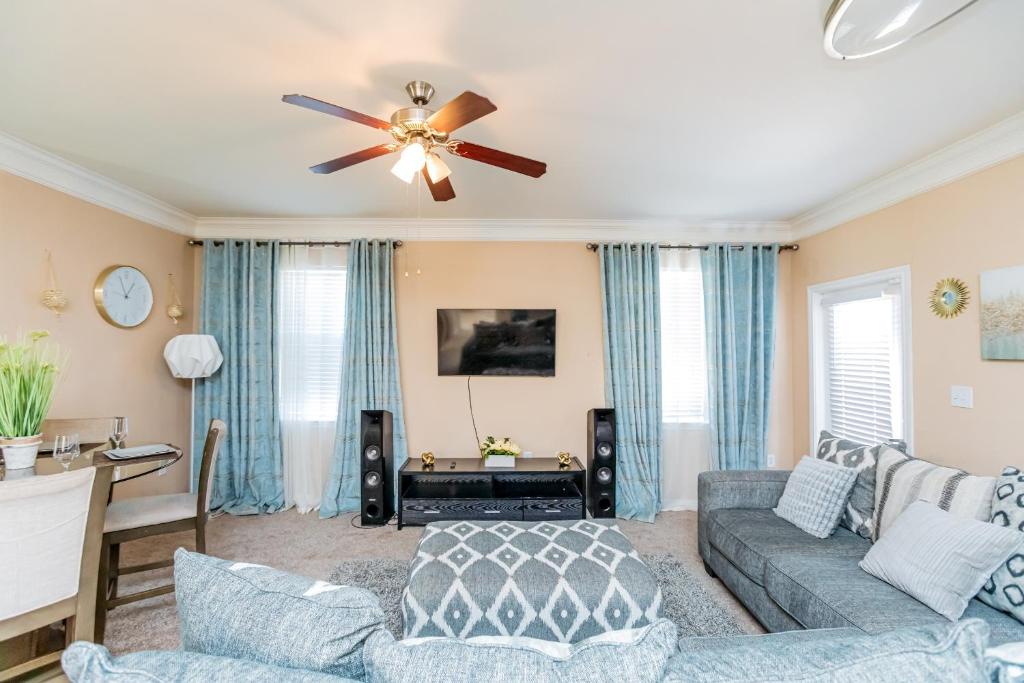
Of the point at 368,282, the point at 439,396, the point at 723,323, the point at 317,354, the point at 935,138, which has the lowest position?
the point at 439,396

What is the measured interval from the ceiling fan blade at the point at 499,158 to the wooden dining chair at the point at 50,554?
76.8 inches

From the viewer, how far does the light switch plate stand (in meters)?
2.53

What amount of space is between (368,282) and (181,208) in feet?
5.33

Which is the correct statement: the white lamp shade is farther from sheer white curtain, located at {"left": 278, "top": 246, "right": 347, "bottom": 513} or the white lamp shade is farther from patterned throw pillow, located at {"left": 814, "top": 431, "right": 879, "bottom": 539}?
patterned throw pillow, located at {"left": 814, "top": 431, "right": 879, "bottom": 539}

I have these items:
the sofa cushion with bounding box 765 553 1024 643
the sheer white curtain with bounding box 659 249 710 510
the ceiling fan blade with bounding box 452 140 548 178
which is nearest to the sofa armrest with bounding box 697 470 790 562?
the sofa cushion with bounding box 765 553 1024 643

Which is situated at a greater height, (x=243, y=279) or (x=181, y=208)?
(x=181, y=208)

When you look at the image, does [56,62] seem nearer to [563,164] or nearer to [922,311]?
[563,164]

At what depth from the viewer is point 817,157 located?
8.88 feet

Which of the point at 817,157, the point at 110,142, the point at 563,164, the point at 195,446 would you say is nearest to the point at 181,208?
the point at 110,142

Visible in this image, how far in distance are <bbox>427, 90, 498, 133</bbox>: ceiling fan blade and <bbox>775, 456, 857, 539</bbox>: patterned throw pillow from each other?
258 cm

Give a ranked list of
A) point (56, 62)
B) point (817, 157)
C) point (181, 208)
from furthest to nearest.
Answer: point (181, 208)
point (817, 157)
point (56, 62)

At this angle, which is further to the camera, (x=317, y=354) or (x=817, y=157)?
(x=317, y=354)

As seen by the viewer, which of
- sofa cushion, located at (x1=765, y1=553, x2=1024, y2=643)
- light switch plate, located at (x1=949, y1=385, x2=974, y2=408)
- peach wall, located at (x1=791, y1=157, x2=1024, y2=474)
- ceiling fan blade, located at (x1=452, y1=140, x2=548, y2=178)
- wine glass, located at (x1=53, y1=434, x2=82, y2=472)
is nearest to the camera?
sofa cushion, located at (x1=765, y1=553, x2=1024, y2=643)

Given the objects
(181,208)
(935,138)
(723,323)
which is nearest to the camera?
(935,138)
